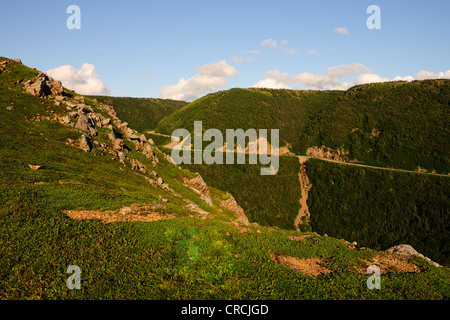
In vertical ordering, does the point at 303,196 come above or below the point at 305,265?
below

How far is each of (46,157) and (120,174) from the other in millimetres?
8759

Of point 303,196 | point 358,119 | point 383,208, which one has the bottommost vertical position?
point 383,208

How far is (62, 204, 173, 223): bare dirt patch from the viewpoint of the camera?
60.1ft

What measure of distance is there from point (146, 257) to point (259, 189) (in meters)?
76.6

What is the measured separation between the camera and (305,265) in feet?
54.6

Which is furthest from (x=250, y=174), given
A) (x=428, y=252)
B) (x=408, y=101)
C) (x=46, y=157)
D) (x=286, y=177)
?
(x=408, y=101)

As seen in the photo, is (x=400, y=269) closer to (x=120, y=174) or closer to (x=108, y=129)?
(x=120, y=174)

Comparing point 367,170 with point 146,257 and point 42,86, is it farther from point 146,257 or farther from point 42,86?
point 42,86

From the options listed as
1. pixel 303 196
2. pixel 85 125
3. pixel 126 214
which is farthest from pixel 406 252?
pixel 303 196

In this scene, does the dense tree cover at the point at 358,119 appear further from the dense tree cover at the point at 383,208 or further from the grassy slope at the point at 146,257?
the grassy slope at the point at 146,257

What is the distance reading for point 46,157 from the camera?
27266mm

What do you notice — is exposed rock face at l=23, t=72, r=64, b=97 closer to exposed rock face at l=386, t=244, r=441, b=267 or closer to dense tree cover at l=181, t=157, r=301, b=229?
dense tree cover at l=181, t=157, r=301, b=229
